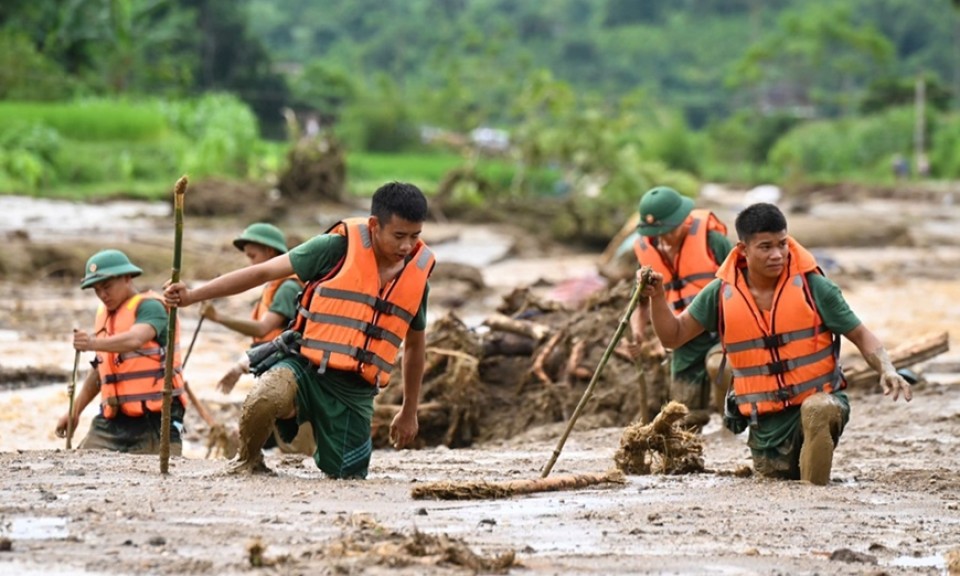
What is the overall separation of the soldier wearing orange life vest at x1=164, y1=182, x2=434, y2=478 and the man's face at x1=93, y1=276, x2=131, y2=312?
6.32 feet

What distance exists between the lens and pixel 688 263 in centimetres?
1098

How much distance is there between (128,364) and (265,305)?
3.48 ft

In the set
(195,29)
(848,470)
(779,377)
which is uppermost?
(195,29)

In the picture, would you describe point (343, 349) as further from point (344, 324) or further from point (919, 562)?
point (919, 562)

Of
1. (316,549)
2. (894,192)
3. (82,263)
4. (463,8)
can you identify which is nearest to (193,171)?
(82,263)

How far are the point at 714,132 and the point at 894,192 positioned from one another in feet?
75.9

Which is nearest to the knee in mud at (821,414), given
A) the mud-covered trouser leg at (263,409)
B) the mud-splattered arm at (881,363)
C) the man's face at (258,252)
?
the mud-splattered arm at (881,363)

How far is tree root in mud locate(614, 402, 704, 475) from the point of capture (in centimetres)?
880

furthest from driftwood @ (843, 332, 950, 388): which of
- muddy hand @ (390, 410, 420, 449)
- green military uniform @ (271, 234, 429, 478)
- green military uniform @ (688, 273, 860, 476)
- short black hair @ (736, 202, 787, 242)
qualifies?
green military uniform @ (271, 234, 429, 478)

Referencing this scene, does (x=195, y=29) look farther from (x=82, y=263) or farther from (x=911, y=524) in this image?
(x=911, y=524)

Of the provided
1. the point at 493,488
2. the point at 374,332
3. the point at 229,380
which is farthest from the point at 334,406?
the point at 229,380

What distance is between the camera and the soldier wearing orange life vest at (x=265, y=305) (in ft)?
33.2

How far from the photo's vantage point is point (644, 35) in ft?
363

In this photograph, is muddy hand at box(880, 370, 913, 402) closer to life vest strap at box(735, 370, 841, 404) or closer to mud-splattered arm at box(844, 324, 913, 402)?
mud-splattered arm at box(844, 324, 913, 402)
